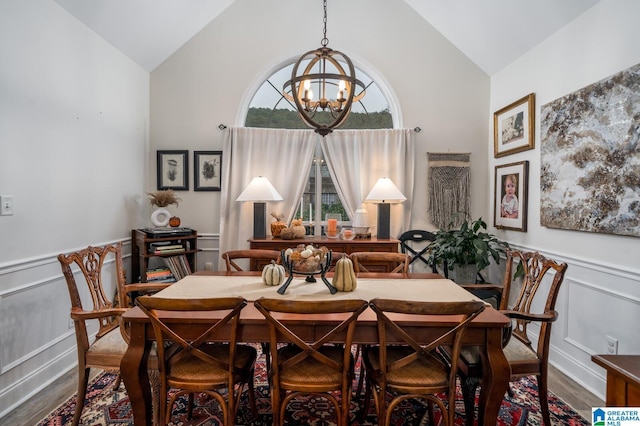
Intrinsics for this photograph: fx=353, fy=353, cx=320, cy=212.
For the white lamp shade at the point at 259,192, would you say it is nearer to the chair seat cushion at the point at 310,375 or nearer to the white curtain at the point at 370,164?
the white curtain at the point at 370,164

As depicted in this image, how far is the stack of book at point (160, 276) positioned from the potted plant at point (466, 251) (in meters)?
2.65

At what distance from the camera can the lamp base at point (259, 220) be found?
3805 mm

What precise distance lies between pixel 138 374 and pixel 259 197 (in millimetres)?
2241

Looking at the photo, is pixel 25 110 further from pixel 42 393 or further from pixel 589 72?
pixel 589 72

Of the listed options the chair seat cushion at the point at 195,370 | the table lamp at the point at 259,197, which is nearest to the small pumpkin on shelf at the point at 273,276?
the chair seat cushion at the point at 195,370

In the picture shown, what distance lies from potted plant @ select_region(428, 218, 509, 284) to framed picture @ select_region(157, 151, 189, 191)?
285 centimetres

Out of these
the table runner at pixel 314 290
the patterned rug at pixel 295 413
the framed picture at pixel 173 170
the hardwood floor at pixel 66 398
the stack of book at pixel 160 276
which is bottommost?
the hardwood floor at pixel 66 398

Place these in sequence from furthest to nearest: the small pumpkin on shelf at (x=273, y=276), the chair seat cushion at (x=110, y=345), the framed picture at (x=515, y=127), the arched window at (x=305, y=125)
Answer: the arched window at (x=305, y=125) < the framed picture at (x=515, y=127) < the small pumpkin on shelf at (x=273, y=276) < the chair seat cushion at (x=110, y=345)

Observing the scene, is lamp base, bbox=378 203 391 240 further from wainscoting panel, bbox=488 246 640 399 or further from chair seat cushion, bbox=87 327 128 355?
chair seat cushion, bbox=87 327 128 355

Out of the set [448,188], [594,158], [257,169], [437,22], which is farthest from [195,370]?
[437,22]

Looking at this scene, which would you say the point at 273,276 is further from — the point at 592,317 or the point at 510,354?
the point at 592,317

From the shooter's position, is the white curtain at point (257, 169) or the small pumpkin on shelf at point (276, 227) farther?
the white curtain at point (257, 169)

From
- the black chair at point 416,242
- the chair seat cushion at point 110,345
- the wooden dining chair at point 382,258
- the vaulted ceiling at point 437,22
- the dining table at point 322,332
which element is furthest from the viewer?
the black chair at point 416,242

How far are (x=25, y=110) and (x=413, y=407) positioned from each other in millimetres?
3159
